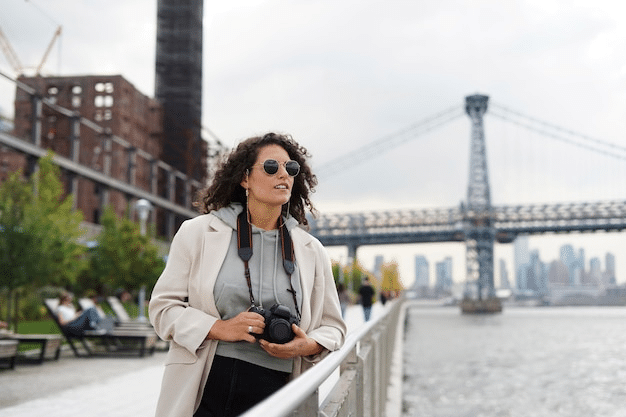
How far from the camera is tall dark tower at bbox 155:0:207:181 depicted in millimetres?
63812

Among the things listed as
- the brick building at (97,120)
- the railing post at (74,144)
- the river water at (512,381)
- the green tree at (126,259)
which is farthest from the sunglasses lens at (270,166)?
the brick building at (97,120)

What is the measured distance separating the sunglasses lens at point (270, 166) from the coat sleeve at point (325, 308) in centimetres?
26

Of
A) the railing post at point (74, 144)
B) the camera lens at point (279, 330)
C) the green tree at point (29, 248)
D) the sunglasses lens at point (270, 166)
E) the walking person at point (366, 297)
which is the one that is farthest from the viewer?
the railing post at point (74, 144)

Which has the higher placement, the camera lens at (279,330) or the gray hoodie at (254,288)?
the gray hoodie at (254,288)

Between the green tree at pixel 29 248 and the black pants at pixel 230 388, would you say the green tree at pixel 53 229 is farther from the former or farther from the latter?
the black pants at pixel 230 388

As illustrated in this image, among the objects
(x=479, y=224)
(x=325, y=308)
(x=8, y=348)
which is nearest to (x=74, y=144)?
(x=8, y=348)

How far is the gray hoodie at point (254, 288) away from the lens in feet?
7.27

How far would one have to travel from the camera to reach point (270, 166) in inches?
90.7

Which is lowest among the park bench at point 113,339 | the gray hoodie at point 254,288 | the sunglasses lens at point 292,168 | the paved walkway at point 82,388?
the paved walkway at point 82,388

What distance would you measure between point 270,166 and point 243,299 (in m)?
0.37

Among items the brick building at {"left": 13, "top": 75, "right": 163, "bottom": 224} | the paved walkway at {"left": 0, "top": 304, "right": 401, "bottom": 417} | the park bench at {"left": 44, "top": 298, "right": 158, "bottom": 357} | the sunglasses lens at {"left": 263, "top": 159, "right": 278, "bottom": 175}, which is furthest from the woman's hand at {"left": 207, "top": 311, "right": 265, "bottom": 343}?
the brick building at {"left": 13, "top": 75, "right": 163, "bottom": 224}

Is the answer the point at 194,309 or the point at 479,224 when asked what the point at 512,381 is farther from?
the point at 479,224

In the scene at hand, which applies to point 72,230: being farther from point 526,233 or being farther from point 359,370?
point 526,233

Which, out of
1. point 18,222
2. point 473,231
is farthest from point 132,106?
point 18,222
